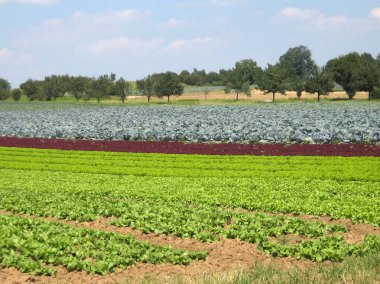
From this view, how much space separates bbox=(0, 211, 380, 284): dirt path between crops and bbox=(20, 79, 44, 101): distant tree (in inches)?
4127

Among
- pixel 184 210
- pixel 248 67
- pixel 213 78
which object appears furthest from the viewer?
pixel 213 78

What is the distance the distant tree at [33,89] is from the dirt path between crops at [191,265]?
104814 millimetres

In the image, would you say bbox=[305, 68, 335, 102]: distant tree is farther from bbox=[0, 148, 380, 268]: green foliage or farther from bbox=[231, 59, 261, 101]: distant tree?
bbox=[0, 148, 380, 268]: green foliage

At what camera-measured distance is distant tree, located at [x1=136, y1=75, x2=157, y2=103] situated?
333 feet

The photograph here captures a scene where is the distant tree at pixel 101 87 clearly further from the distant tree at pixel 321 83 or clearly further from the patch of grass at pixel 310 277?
the patch of grass at pixel 310 277

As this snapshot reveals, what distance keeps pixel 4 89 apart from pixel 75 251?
393 ft

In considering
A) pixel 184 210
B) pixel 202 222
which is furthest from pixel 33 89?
pixel 202 222

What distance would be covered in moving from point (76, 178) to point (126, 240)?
10.1m

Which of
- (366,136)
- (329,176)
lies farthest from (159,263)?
(366,136)

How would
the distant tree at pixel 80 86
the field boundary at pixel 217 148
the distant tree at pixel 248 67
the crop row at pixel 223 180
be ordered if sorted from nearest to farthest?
the crop row at pixel 223 180 < the field boundary at pixel 217 148 < the distant tree at pixel 80 86 < the distant tree at pixel 248 67

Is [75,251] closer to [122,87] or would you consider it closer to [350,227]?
[350,227]

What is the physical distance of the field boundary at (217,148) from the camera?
87.7ft

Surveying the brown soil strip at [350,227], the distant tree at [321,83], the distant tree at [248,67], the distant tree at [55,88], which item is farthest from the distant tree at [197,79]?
the brown soil strip at [350,227]

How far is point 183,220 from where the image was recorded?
12461mm
